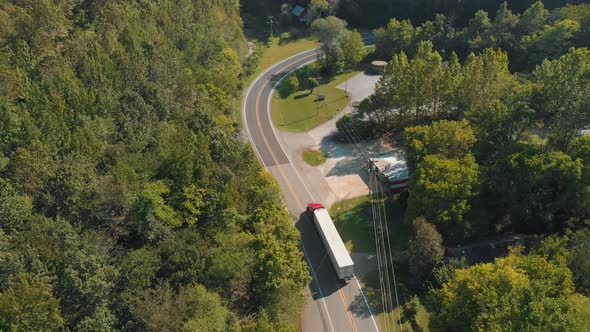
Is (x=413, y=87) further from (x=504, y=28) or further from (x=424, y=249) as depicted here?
(x=504, y=28)

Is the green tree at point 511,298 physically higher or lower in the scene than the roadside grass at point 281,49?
lower

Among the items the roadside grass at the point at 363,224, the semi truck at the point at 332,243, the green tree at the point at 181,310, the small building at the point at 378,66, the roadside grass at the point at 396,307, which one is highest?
the small building at the point at 378,66

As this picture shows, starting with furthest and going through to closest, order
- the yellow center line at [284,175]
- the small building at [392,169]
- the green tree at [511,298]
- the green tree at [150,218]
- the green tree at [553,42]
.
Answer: the green tree at [553,42] → the small building at [392,169] → the yellow center line at [284,175] → the green tree at [150,218] → the green tree at [511,298]

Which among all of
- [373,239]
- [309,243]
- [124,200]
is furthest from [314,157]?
[124,200]

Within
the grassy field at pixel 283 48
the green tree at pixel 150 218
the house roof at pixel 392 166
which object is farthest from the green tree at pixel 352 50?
the green tree at pixel 150 218

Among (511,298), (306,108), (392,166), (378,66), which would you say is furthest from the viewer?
(378,66)

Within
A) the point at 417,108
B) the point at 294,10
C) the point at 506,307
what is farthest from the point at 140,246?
the point at 294,10

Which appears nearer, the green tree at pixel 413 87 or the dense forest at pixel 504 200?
the dense forest at pixel 504 200

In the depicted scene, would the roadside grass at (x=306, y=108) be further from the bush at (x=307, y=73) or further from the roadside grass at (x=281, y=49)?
the roadside grass at (x=281, y=49)
